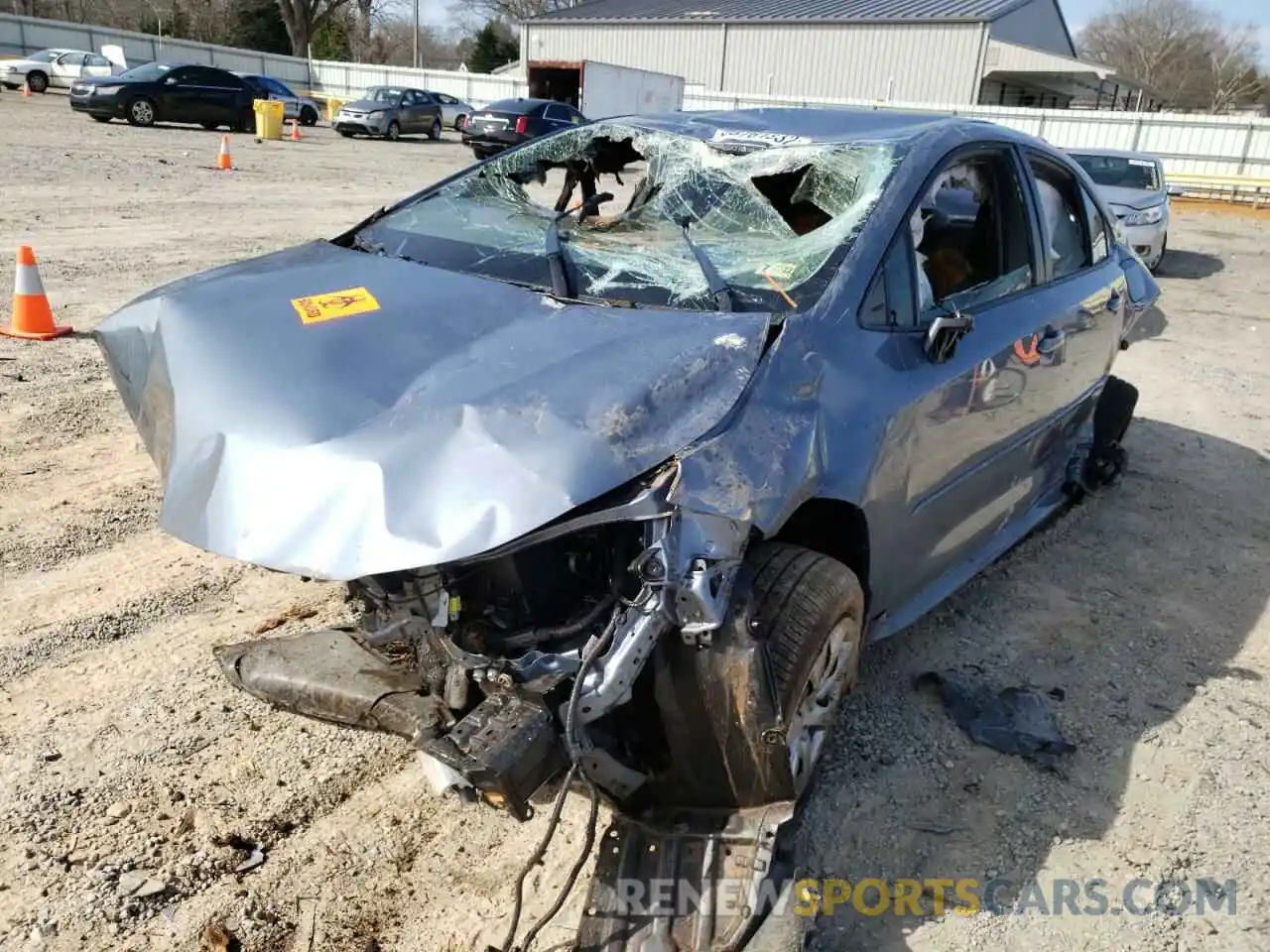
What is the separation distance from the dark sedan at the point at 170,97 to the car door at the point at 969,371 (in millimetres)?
23388

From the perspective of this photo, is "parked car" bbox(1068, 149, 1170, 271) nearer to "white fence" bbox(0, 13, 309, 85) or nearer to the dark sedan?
the dark sedan

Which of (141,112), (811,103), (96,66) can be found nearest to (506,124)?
(811,103)

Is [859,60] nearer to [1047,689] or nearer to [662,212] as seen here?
[662,212]

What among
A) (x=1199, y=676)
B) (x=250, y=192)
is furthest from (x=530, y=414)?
(x=250, y=192)

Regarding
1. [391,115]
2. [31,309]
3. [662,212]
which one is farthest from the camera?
[391,115]

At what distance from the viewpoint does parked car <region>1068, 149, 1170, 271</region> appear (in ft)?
39.8

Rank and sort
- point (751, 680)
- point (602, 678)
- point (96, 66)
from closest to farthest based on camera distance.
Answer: point (602, 678)
point (751, 680)
point (96, 66)

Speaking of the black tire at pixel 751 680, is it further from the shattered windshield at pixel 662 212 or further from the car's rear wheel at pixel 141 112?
the car's rear wheel at pixel 141 112

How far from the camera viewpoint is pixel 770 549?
2590 mm

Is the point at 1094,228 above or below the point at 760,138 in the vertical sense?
below

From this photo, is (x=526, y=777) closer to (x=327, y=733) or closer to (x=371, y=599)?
(x=371, y=599)

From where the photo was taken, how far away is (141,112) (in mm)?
22750

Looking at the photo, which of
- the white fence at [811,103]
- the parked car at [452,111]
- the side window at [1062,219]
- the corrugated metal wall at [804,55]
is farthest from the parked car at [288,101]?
the side window at [1062,219]

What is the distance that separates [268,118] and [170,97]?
2094mm
